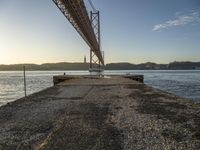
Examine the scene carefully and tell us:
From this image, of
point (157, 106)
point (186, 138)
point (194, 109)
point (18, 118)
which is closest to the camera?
point (186, 138)

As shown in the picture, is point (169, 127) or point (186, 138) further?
point (169, 127)

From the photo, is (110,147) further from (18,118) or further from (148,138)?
(18,118)

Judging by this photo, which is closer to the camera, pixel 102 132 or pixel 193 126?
pixel 102 132

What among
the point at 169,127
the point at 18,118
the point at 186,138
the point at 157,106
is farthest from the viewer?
the point at 157,106

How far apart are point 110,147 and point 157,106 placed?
15.1 ft

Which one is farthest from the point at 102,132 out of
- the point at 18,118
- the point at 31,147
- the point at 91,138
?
the point at 18,118

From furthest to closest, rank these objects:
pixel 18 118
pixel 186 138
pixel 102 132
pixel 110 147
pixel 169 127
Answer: pixel 18 118
pixel 169 127
pixel 102 132
pixel 186 138
pixel 110 147

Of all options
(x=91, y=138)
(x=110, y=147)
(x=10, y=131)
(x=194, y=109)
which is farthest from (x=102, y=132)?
(x=194, y=109)

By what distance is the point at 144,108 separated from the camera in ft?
27.6

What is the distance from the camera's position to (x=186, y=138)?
500 centimetres

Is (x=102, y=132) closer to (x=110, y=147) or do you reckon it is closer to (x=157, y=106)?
(x=110, y=147)

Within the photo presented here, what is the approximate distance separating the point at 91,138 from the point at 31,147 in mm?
1166

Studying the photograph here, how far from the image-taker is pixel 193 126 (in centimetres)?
590

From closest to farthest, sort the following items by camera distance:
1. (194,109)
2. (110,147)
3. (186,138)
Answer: (110,147) → (186,138) → (194,109)
